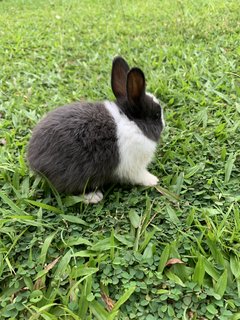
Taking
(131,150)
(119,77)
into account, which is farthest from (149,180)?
(119,77)

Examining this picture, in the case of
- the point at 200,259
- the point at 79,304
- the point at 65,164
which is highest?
the point at 65,164

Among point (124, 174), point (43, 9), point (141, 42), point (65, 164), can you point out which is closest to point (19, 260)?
point (65, 164)

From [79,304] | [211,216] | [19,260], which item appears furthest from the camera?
[211,216]

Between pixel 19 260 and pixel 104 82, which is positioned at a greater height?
pixel 104 82

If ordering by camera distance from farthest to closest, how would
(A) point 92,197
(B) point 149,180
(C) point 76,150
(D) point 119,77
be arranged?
1. (D) point 119,77
2. (B) point 149,180
3. (A) point 92,197
4. (C) point 76,150

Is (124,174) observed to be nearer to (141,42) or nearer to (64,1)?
(141,42)

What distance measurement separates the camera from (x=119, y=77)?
114 inches

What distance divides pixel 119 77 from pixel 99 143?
23.7 inches

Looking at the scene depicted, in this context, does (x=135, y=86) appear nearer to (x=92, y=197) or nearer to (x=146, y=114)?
(x=146, y=114)

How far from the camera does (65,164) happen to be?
2.58m

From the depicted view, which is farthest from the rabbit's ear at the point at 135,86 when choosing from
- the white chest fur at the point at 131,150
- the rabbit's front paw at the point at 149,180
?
the rabbit's front paw at the point at 149,180

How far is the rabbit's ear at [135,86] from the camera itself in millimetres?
2533

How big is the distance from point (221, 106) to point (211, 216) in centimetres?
140

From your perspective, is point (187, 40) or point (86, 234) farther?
point (187, 40)
